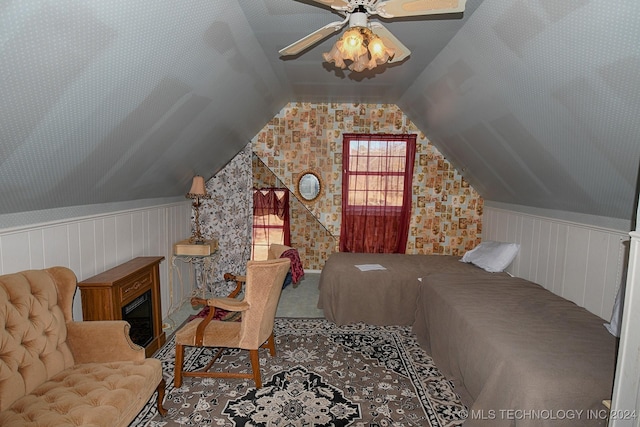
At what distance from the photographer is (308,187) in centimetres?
571

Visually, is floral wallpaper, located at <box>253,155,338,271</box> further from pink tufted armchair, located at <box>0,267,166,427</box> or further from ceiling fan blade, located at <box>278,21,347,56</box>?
ceiling fan blade, located at <box>278,21,347,56</box>

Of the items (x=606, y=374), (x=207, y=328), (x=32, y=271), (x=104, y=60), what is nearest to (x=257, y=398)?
(x=207, y=328)

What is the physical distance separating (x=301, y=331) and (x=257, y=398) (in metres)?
1.22

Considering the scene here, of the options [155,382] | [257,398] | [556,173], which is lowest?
[257,398]

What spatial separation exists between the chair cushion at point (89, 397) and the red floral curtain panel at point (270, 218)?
429cm

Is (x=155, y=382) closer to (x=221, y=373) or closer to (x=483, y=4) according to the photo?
(x=221, y=373)

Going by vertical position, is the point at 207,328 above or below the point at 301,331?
above

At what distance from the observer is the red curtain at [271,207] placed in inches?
250

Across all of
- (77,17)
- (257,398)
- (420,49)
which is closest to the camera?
(77,17)

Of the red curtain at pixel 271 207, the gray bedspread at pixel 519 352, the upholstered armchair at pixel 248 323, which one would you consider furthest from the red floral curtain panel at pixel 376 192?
the upholstered armchair at pixel 248 323

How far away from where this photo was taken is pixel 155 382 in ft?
7.05

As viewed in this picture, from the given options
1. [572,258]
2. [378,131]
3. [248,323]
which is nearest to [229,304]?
[248,323]

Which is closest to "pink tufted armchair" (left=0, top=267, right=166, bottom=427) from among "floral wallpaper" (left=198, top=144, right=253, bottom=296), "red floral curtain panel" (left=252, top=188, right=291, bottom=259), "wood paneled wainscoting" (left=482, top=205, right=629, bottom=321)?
"floral wallpaper" (left=198, top=144, right=253, bottom=296)

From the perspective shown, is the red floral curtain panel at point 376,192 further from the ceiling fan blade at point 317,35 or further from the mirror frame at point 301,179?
the ceiling fan blade at point 317,35
